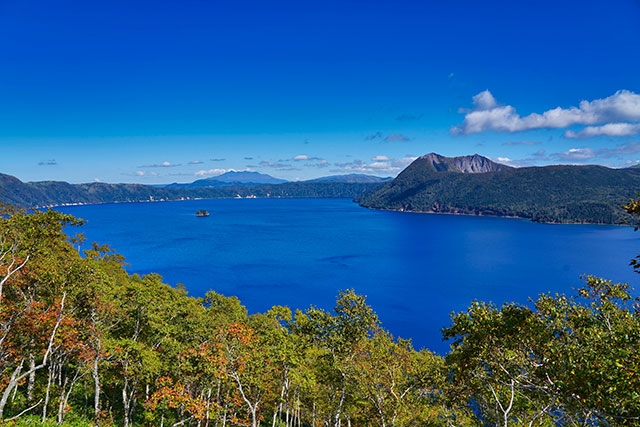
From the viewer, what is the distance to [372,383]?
2094 cm

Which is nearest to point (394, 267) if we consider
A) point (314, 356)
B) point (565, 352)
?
point (314, 356)

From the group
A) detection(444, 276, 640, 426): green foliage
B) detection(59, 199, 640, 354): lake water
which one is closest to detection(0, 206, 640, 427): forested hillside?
detection(444, 276, 640, 426): green foliage

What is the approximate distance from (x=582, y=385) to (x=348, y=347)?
1369 centimetres

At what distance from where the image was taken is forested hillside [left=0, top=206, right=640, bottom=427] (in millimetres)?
11609

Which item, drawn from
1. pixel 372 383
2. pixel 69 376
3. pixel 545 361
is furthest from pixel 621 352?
pixel 69 376

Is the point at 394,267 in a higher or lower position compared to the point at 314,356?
lower

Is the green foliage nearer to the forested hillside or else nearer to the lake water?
the forested hillside

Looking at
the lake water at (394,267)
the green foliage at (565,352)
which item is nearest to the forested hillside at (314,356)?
the green foliage at (565,352)

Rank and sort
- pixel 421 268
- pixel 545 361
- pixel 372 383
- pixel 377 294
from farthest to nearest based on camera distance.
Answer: pixel 421 268, pixel 377 294, pixel 372 383, pixel 545 361

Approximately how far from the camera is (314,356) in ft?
84.4

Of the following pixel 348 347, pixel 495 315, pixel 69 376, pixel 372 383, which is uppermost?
pixel 495 315

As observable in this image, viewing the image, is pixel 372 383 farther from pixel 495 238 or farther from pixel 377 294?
pixel 495 238

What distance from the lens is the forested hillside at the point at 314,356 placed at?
457 inches

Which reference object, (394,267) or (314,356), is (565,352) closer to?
(314,356)
